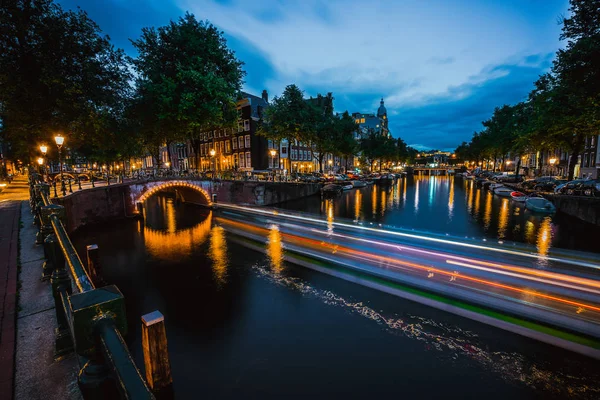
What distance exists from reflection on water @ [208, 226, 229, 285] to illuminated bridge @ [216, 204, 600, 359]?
136cm

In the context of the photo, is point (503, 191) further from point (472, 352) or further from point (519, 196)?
point (472, 352)

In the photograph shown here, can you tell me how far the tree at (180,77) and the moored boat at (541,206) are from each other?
119 ft

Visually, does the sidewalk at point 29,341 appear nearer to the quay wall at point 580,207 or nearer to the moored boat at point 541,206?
the quay wall at point 580,207

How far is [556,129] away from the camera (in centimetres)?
3203

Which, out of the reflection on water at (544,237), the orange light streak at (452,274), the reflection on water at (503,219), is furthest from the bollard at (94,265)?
the reflection on water at (503,219)

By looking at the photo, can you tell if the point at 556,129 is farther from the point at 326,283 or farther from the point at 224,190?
the point at 224,190

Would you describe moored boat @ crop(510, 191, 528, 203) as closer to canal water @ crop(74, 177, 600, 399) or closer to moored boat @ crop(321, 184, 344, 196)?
moored boat @ crop(321, 184, 344, 196)

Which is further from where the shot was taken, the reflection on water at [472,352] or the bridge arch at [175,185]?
the bridge arch at [175,185]

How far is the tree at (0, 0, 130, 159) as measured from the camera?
64.7 feet

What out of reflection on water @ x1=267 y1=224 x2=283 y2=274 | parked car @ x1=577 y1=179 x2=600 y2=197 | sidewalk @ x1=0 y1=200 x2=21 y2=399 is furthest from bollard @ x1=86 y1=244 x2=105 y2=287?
parked car @ x1=577 y1=179 x2=600 y2=197

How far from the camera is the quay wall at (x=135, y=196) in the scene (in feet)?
75.2

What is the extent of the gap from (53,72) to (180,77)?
34.1ft

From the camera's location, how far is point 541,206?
31.1 m

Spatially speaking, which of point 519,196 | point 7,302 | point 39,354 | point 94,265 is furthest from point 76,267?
point 519,196
